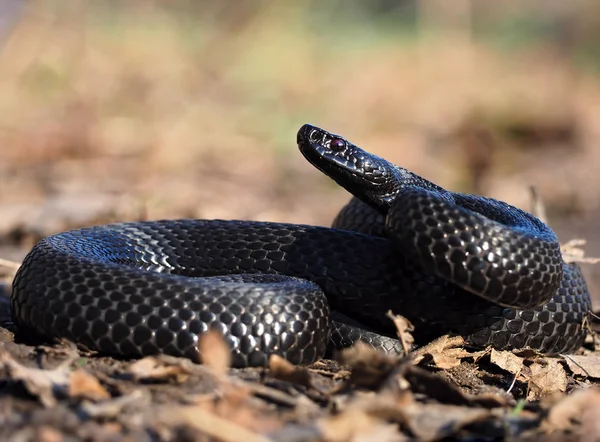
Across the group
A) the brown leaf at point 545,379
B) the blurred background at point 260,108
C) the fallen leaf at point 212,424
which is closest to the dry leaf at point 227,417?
the fallen leaf at point 212,424

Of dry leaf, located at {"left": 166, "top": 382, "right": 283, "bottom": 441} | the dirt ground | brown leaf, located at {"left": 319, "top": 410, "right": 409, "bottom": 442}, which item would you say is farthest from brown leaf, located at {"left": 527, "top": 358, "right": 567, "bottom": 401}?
dry leaf, located at {"left": 166, "top": 382, "right": 283, "bottom": 441}

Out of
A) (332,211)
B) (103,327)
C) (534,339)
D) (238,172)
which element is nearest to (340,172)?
(534,339)

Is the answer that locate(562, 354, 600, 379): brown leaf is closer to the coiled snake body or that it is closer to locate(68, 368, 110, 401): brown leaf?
the coiled snake body

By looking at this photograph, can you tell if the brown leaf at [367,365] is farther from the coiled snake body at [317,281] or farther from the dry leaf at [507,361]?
the dry leaf at [507,361]

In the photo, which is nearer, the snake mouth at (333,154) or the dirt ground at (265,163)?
the dirt ground at (265,163)

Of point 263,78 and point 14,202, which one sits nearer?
point 14,202

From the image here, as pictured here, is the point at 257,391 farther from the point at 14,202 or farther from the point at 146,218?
the point at 14,202
